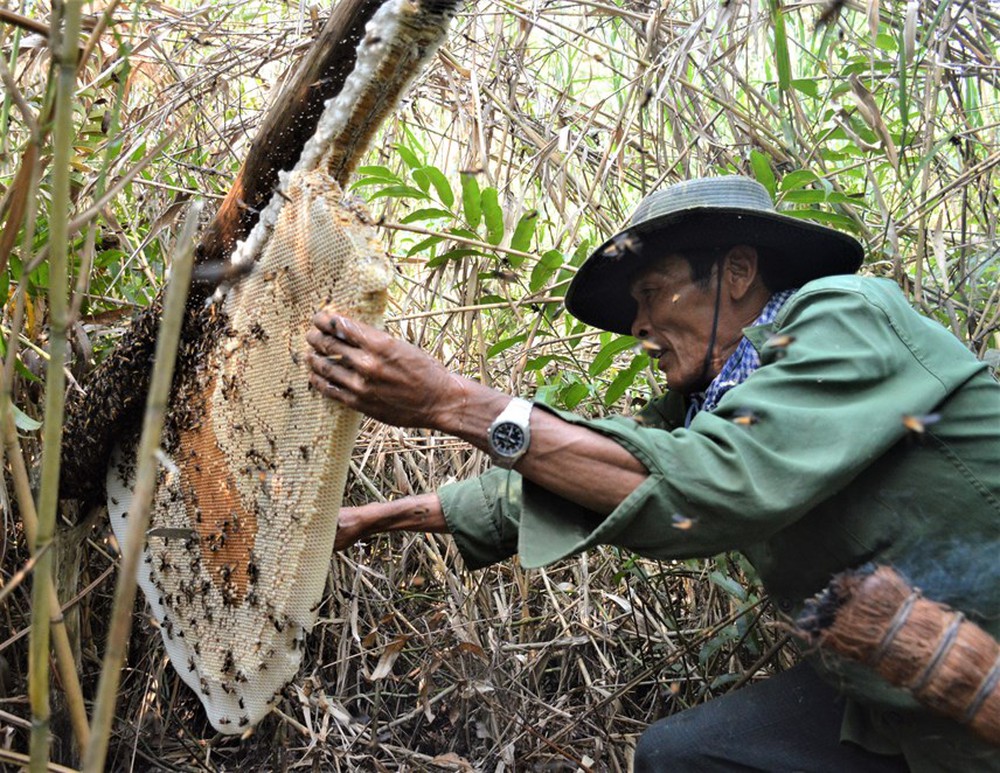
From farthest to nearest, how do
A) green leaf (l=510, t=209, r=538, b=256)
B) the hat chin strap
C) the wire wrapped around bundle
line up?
1. green leaf (l=510, t=209, r=538, b=256)
2. the hat chin strap
3. the wire wrapped around bundle

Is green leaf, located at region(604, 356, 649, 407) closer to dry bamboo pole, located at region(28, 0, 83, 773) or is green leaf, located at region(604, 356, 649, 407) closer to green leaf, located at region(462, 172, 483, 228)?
green leaf, located at region(462, 172, 483, 228)

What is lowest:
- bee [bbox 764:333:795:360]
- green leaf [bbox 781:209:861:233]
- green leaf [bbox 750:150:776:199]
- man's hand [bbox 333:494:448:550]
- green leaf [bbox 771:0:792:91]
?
man's hand [bbox 333:494:448:550]

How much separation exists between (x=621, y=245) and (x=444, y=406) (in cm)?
62

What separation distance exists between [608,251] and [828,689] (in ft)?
3.84

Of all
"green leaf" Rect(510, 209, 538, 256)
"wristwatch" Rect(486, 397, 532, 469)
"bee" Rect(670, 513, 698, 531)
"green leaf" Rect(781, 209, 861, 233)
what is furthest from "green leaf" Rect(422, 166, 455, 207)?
"bee" Rect(670, 513, 698, 531)

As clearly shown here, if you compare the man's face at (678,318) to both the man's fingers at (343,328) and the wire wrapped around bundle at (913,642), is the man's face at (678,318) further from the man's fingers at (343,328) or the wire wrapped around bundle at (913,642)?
the man's fingers at (343,328)

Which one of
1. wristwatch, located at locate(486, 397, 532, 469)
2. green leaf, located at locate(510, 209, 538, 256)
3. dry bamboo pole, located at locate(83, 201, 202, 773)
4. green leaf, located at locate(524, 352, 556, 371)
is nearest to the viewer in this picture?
dry bamboo pole, located at locate(83, 201, 202, 773)

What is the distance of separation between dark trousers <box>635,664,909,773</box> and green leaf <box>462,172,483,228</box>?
1355 mm

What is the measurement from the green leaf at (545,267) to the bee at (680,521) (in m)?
0.97

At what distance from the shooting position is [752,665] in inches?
114

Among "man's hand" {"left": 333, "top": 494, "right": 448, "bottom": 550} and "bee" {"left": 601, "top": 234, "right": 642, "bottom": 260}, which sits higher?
"bee" {"left": 601, "top": 234, "right": 642, "bottom": 260}

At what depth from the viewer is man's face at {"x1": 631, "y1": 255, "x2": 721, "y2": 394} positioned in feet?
7.56

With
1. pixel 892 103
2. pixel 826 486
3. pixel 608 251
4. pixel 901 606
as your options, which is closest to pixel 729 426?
pixel 826 486

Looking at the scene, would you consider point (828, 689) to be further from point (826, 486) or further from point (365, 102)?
point (365, 102)
